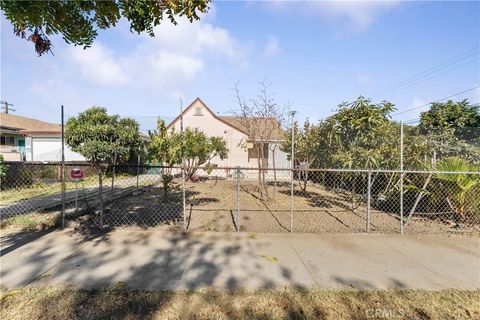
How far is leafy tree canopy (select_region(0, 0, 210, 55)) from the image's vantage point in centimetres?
246

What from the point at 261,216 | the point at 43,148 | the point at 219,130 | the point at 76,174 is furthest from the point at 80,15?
the point at 43,148

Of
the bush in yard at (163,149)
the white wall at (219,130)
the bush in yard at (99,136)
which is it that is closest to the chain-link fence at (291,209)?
the bush in yard at (163,149)

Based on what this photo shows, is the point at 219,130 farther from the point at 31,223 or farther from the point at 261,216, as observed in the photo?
the point at 31,223

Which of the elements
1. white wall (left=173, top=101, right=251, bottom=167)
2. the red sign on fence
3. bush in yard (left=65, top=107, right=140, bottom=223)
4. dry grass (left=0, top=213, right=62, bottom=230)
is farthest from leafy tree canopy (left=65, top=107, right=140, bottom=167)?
dry grass (left=0, top=213, right=62, bottom=230)

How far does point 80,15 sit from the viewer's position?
286cm

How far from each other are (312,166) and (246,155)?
1063cm

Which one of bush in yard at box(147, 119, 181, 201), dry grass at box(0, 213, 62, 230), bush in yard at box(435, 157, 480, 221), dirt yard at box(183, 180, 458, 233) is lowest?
dirt yard at box(183, 180, 458, 233)

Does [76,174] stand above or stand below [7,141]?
below

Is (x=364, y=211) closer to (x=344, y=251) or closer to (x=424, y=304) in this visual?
(x=344, y=251)

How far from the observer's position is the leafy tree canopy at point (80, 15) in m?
2.46

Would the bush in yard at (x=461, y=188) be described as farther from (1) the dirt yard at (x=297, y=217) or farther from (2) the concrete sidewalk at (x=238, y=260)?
(2) the concrete sidewalk at (x=238, y=260)

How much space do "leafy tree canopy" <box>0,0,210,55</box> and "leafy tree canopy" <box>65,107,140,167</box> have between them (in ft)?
39.5

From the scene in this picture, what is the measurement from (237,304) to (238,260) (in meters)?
1.22

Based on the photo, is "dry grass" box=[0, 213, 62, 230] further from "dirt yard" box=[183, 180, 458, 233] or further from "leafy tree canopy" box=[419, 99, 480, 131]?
"leafy tree canopy" box=[419, 99, 480, 131]
